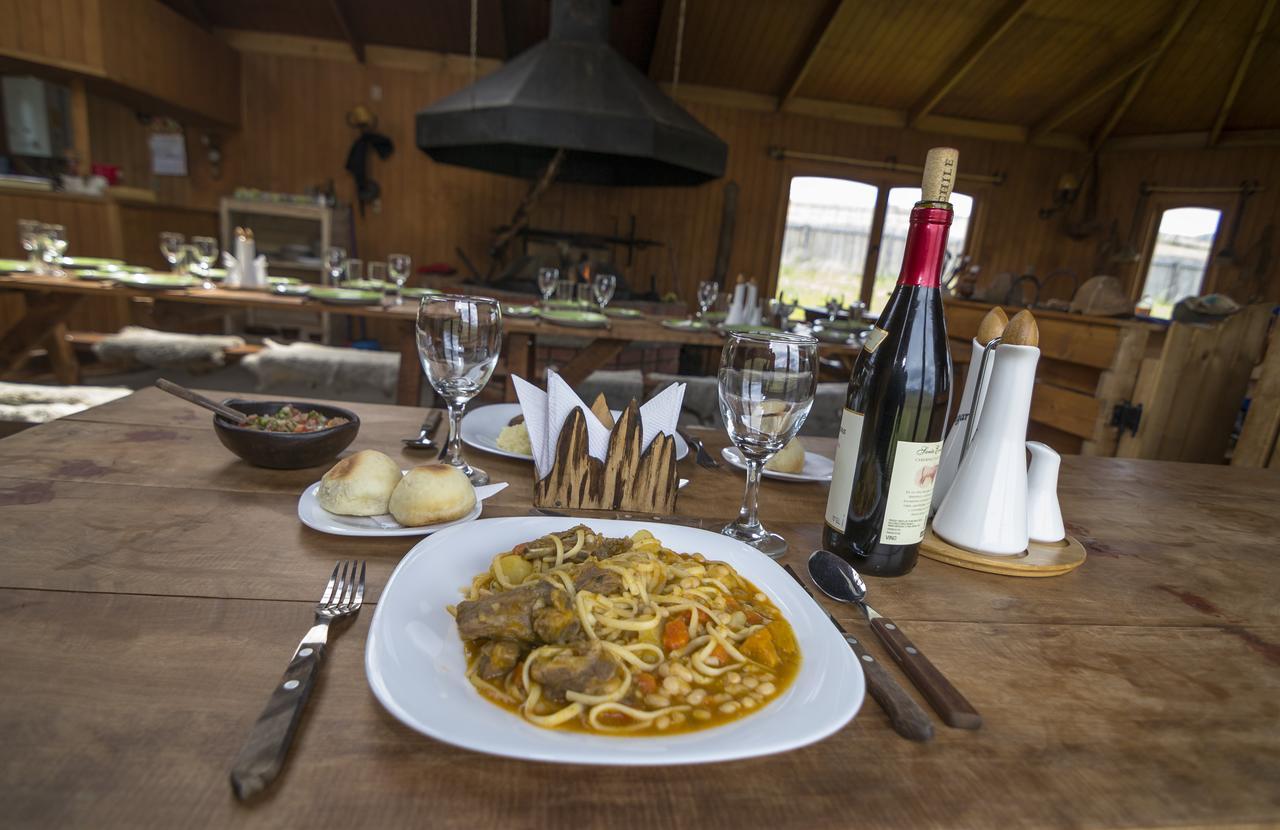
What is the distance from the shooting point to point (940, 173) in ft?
2.23

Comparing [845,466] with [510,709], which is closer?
[510,709]

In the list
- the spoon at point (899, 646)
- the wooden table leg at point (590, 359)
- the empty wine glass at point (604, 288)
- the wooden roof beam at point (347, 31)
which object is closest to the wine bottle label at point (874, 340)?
the spoon at point (899, 646)

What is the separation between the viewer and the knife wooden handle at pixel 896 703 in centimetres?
49

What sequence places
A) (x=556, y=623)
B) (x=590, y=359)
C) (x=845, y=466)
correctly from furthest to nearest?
(x=590, y=359)
(x=845, y=466)
(x=556, y=623)

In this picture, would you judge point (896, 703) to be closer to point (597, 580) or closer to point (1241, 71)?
point (597, 580)

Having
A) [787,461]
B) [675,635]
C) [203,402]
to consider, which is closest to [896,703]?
[675,635]

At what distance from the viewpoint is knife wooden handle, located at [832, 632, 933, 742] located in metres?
0.49

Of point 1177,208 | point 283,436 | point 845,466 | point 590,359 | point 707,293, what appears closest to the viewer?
point 845,466

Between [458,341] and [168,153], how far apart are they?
27.4 ft

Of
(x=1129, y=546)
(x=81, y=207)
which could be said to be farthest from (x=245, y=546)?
(x=81, y=207)

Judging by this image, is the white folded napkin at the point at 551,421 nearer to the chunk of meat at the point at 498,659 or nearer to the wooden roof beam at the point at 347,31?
the chunk of meat at the point at 498,659

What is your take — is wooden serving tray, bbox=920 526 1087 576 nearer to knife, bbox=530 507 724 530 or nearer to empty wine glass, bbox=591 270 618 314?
knife, bbox=530 507 724 530

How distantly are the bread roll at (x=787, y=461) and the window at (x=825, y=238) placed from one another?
735 cm

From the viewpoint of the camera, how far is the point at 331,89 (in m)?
7.15
